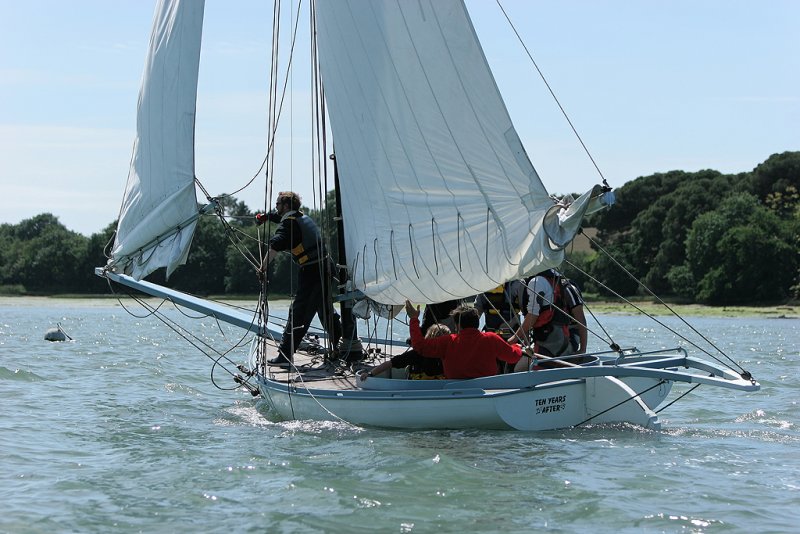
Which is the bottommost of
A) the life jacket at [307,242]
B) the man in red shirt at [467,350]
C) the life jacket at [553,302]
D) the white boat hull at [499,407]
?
the white boat hull at [499,407]

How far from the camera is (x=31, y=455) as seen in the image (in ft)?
34.3

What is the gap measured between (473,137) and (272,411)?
454 centimetres

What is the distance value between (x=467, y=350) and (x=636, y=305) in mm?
45644

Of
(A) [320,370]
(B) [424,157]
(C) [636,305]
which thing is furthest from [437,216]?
(C) [636,305]

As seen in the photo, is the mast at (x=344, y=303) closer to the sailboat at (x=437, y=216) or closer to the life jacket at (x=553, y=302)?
the sailboat at (x=437, y=216)

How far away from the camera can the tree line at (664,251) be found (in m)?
64.3

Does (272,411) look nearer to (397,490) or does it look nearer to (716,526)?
(397,490)

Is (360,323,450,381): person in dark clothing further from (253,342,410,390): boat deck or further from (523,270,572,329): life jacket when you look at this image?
(523,270,572,329): life jacket

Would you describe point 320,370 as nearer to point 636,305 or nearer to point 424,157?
point 424,157

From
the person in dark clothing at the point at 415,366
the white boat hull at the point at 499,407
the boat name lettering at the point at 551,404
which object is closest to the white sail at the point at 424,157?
the person in dark clothing at the point at 415,366

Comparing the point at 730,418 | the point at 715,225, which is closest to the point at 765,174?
the point at 715,225

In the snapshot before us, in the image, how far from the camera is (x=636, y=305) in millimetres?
55219

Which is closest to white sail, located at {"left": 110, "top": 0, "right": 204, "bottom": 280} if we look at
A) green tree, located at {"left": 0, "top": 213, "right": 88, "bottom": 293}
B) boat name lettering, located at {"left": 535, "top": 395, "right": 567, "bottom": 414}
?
boat name lettering, located at {"left": 535, "top": 395, "right": 567, "bottom": 414}

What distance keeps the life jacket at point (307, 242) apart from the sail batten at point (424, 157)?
1.01 metres
